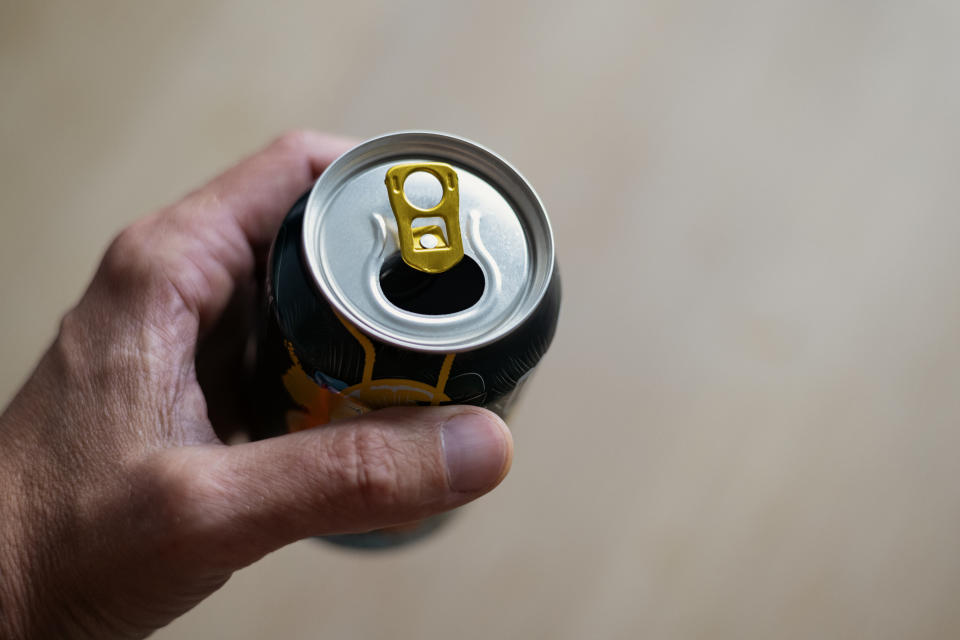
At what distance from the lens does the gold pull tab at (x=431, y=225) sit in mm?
646

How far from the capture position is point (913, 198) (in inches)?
49.3

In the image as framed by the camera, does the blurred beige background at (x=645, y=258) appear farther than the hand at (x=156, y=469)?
Yes

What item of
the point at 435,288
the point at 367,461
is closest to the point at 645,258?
the point at 435,288

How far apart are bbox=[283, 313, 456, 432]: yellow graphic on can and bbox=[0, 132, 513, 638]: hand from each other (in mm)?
13

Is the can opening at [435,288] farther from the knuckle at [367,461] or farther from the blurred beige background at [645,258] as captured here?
the blurred beige background at [645,258]

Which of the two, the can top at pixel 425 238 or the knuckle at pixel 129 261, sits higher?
the can top at pixel 425 238

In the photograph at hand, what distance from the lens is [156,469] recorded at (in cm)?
67

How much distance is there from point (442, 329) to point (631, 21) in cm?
85

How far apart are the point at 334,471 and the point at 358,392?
64 millimetres

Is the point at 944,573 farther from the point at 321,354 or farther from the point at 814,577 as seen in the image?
the point at 321,354

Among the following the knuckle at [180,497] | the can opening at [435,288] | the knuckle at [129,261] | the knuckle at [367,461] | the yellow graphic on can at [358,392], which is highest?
the can opening at [435,288]

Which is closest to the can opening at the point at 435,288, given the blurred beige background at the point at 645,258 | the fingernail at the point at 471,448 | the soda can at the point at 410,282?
the soda can at the point at 410,282

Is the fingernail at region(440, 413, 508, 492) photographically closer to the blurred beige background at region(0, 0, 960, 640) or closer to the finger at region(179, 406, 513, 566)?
the finger at region(179, 406, 513, 566)

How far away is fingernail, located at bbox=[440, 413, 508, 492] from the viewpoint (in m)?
0.67
